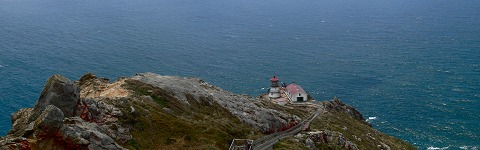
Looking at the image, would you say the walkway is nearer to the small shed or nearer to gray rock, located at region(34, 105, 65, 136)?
gray rock, located at region(34, 105, 65, 136)

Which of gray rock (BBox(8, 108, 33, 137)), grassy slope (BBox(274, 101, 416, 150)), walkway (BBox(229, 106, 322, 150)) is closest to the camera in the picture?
gray rock (BBox(8, 108, 33, 137))

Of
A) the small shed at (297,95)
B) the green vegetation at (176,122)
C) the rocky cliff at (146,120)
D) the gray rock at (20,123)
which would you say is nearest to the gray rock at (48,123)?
the rocky cliff at (146,120)

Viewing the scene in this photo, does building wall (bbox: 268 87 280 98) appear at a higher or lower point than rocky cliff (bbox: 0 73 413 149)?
lower

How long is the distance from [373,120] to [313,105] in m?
37.7

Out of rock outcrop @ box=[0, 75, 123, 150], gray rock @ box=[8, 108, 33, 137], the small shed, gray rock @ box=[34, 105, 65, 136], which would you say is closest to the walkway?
rock outcrop @ box=[0, 75, 123, 150]

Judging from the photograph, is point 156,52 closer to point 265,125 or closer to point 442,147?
point 442,147

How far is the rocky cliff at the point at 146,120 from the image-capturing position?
37031 mm

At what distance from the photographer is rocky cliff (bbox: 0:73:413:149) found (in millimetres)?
37031

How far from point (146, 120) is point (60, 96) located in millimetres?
10345

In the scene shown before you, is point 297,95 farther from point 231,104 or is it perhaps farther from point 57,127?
point 57,127

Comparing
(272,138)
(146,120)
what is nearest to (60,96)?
(146,120)

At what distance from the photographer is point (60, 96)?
1705 inches

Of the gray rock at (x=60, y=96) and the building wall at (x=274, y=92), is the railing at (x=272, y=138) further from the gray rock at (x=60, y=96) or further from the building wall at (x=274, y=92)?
the building wall at (x=274, y=92)

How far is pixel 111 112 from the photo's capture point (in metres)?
48.8
